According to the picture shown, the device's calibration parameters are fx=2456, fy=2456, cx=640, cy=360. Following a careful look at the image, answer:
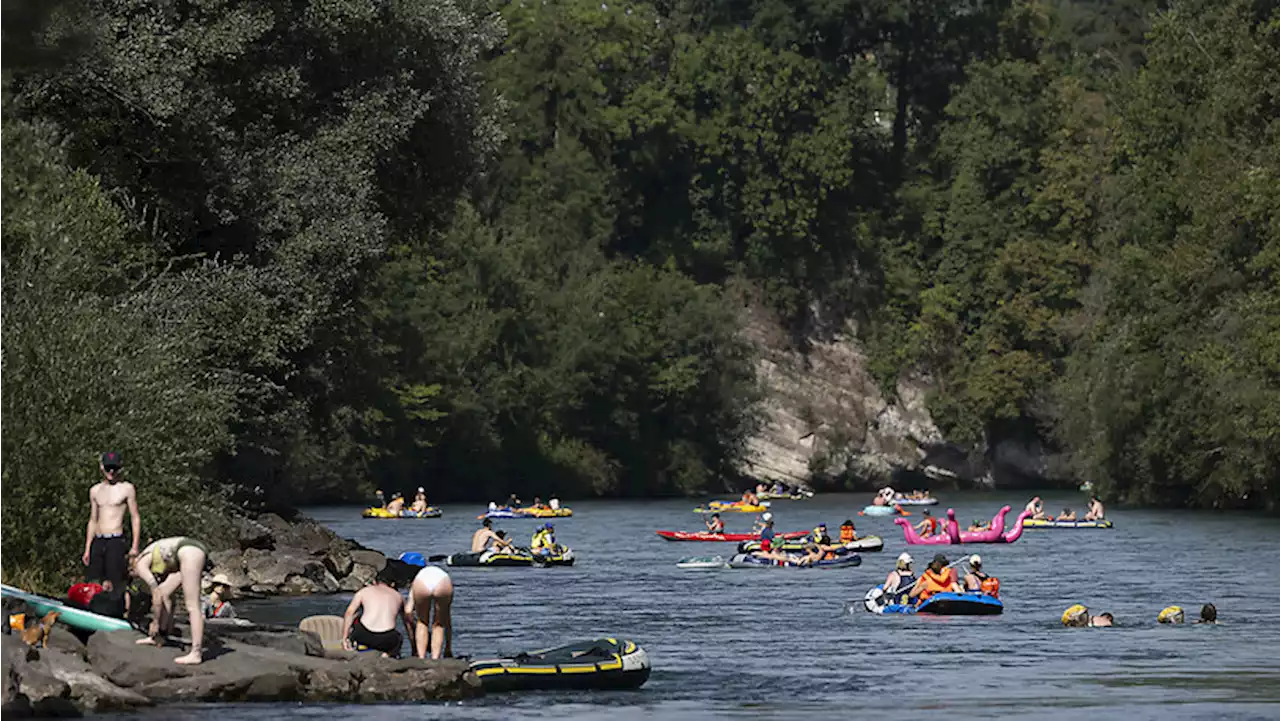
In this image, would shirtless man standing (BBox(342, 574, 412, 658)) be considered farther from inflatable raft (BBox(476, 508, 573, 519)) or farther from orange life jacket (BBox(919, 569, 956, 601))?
inflatable raft (BBox(476, 508, 573, 519))

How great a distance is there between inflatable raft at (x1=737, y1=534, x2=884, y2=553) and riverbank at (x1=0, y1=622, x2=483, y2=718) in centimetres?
3302

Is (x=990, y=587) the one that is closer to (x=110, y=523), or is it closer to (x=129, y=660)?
(x=129, y=660)

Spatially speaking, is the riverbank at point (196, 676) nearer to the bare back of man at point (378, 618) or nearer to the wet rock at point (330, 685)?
the wet rock at point (330, 685)

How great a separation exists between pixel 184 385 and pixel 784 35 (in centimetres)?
9035

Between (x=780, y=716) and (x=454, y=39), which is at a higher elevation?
(x=454, y=39)

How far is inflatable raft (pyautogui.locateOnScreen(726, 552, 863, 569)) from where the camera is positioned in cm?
6309

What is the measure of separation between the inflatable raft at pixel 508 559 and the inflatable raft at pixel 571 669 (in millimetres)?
28269

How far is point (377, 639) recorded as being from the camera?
3262 cm

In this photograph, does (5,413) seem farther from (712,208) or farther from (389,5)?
(712,208)

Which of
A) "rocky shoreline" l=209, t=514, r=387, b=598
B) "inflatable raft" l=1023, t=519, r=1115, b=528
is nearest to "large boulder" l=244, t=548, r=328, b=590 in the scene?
"rocky shoreline" l=209, t=514, r=387, b=598

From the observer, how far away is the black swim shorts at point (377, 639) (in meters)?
32.6

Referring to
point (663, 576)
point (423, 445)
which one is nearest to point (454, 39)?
point (663, 576)

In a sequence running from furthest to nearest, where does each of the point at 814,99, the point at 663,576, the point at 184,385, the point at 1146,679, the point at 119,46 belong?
the point at 814,99 → the point at 663,576 → the point at 119,46 → the point at 184,385 → the point at 1146,679

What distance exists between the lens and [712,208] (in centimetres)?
12925
